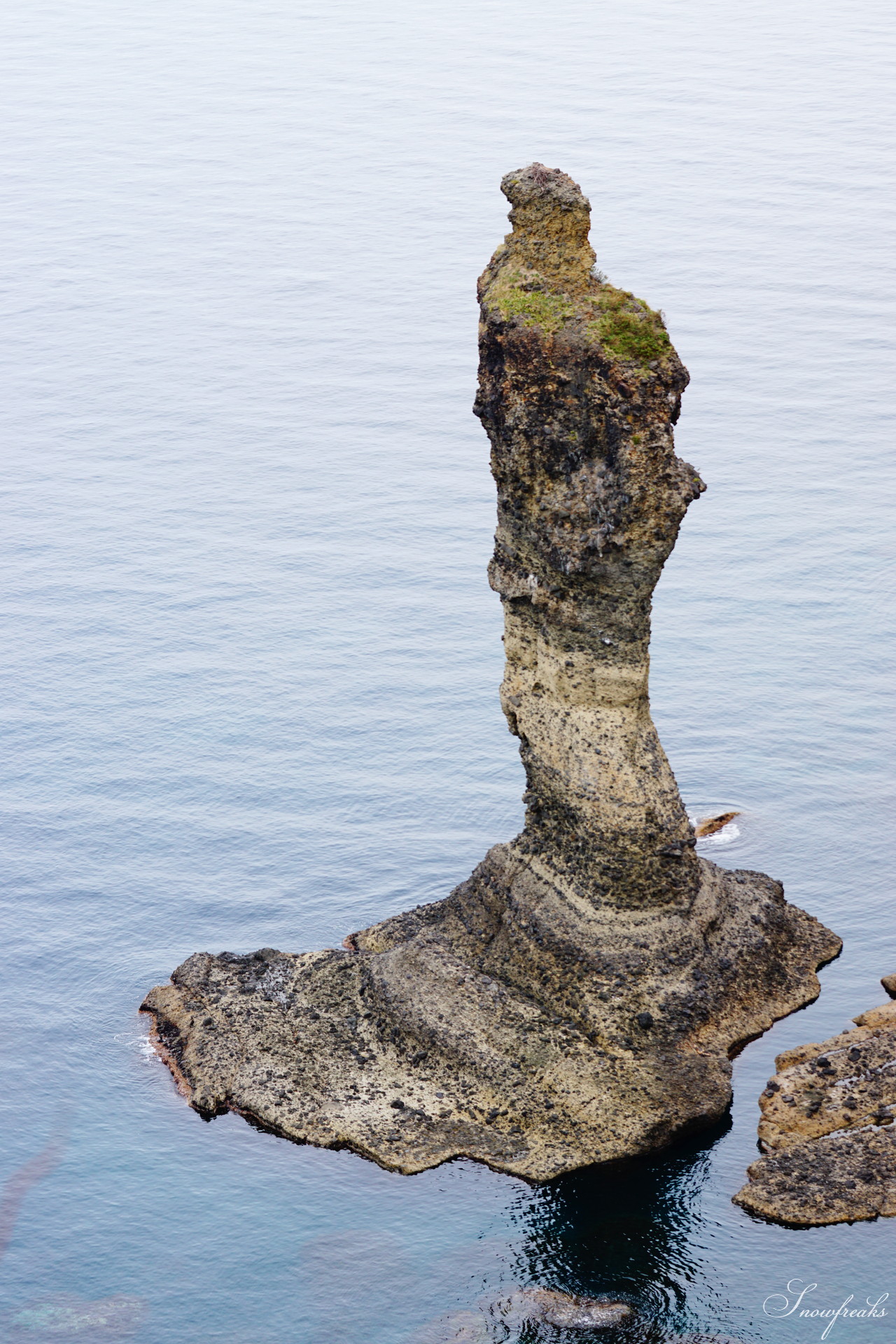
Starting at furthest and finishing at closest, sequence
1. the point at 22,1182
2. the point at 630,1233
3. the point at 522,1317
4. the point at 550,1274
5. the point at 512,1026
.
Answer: the point at 22,1182 < the point at 512,1026 < the point at 630,1233 < the point at 550,1274 < the point at 522,1317

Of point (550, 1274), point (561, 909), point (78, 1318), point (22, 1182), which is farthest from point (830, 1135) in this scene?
point (22, 1182)

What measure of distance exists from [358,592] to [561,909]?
89.9 ft

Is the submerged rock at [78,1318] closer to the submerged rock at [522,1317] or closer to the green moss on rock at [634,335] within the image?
the submerged rock at [522,1317]

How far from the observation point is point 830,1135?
29.8 meters

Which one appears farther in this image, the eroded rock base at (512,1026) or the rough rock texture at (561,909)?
the eroded rock base at (512,1026)

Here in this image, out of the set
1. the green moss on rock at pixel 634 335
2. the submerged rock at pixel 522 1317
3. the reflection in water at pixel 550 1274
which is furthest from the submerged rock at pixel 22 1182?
the green moss on rock at pixel 634 335

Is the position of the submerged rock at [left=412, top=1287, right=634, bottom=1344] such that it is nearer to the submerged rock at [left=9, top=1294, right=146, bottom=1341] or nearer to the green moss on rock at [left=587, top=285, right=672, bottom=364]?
the submerged rock at [left=9, top=1294, right=146, bottom=1341]

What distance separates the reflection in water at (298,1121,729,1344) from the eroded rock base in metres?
0.59

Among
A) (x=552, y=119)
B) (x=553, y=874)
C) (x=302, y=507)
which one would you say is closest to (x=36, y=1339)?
(x=553, y=874)

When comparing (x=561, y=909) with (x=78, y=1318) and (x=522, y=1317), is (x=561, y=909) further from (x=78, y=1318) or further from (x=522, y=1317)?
(x=78, y=1318)

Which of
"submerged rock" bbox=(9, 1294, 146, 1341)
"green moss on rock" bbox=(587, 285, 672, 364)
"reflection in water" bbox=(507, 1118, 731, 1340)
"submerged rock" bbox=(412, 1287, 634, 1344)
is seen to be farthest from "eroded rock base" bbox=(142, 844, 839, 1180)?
"green moss on rock" bbox=(587, 285, 672, 364)

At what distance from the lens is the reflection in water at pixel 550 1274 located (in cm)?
2719

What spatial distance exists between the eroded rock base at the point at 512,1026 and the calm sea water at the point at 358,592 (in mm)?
646

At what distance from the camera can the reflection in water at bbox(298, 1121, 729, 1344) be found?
27.2m
